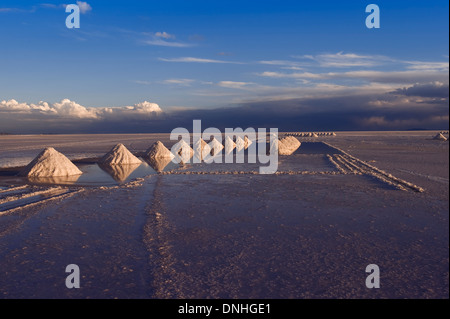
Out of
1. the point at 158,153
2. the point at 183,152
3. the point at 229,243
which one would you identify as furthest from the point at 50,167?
the point at 229,243

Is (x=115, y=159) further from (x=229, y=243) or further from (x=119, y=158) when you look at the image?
(x=229, y=243)

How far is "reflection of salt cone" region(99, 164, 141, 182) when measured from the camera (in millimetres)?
13750

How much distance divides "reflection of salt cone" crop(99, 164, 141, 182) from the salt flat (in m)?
3.48

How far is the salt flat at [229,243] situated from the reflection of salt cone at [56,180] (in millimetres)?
2065

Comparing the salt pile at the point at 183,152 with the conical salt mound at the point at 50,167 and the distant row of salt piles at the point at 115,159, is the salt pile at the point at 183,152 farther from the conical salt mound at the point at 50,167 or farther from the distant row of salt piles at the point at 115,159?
the conical salt mound at the point at 50,167

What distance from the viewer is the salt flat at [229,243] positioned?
403 centimetres

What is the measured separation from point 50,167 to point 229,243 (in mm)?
11122

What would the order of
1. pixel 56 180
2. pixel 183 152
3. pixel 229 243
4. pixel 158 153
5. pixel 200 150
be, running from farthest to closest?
1. pixel 200 150
2. pixel 183 152
3. pixel 158 153
4. pixel 56 180
5. pixel 229 243

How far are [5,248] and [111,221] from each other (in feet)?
6.51

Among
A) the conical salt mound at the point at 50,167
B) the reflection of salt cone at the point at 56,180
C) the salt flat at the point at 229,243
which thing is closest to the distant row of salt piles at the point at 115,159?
the conical salt mound at the point at 50,167

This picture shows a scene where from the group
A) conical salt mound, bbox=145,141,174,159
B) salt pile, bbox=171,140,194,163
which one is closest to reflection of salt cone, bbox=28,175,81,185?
salt pile, bbox=171,140,194,163

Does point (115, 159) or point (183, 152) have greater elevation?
point (183, 152)

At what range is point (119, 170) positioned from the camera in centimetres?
1606
